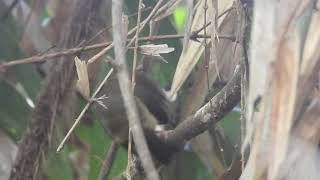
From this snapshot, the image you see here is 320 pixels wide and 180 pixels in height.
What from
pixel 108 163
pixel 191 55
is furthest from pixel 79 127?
pixel 191 55

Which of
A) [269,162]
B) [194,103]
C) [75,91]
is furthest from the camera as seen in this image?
[75,91]

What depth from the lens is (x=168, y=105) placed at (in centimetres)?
104

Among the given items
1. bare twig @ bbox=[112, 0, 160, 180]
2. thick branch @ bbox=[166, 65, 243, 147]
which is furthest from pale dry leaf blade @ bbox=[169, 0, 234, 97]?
bare twig @ bbox=[112, 0, 160, 180]

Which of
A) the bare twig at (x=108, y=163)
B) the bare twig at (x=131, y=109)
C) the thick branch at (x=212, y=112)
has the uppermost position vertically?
the bare twig at (x=131, y=109)

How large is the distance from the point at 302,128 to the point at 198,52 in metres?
0.41

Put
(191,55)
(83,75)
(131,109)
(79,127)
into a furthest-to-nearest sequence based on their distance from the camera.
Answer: (79,127), (191,55), (83,75), (131,109)

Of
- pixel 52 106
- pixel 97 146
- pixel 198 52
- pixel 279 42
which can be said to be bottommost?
pixel 97 146

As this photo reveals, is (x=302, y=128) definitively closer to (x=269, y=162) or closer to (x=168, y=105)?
(x=269, y=162)

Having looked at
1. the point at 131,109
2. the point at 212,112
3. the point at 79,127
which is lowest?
the point at 79,127

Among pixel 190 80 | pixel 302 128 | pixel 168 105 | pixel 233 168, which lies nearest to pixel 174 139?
pixel 233 168

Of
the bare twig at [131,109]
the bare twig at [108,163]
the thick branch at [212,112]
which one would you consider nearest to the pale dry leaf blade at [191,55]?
the thick branch at [212,112]

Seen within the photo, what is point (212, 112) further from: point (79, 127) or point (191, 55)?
point (79, 127)

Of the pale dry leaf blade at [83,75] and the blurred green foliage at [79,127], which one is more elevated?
the pale dry leaf blade at [83,75]

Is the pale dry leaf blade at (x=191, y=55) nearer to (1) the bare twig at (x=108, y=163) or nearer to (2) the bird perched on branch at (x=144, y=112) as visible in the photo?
(2) the bird perched on branch at (x=144, y=112)
